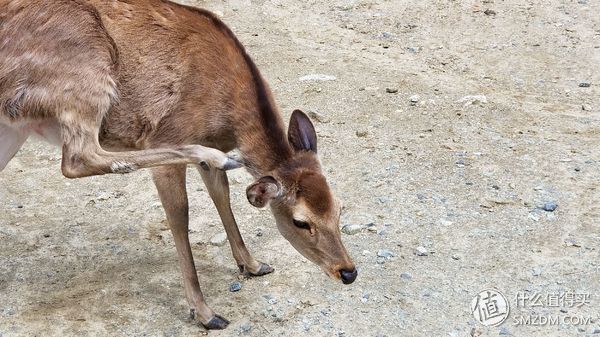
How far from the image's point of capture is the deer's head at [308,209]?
4922 mm

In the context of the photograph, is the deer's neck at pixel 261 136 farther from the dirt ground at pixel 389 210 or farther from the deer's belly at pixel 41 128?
the deer's belly at pixel 41 128

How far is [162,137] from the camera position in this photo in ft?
17.2

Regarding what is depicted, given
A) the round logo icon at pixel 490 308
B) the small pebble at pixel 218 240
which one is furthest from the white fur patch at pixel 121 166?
the round logo icon at pixel 490 308

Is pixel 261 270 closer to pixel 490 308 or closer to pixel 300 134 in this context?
pixel 300 134

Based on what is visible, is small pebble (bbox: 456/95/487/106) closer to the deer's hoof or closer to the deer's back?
the deer's hoof

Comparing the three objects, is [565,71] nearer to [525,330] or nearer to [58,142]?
[525,330]

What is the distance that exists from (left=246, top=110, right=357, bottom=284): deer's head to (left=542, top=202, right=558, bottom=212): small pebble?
2014 mm

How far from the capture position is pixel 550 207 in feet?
20.8

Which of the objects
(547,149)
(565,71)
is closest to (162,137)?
(547,149)

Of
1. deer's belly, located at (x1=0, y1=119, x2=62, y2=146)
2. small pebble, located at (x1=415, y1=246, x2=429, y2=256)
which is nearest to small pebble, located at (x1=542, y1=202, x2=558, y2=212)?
small pebble, located at (x1=415, y1=246, x2=429, y2=256)

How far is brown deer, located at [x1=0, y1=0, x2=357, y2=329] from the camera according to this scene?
503cm

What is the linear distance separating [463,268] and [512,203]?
0.92m

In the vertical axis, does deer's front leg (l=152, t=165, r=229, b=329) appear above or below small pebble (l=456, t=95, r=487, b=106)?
above

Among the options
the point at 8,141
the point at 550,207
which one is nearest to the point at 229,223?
the point at 8,141
